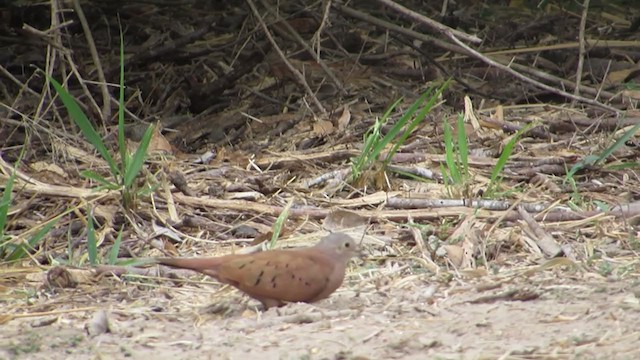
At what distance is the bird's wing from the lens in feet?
11.7

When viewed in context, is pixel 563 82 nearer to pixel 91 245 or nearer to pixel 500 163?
pixel 500 163

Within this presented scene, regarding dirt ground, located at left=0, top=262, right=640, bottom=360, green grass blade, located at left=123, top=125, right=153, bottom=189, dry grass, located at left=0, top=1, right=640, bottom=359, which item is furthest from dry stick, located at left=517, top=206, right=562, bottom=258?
green grass blade, located at left=123, top=125, right=153, bottom=189

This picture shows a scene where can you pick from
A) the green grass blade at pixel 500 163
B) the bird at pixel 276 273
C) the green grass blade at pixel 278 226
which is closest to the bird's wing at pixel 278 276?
the bird at pixel 276 273

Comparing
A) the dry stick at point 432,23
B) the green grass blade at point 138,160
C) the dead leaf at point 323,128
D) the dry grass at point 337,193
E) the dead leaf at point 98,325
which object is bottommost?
the dead leaf at point 323,128

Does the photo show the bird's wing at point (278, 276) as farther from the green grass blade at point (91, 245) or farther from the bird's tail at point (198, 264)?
the green grass blade at point (91, 245)

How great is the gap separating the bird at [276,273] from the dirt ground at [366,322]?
5 centimetres

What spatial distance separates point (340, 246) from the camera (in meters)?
3.70

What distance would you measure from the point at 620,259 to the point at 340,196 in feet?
4.50

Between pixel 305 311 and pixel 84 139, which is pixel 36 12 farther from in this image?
pixel 305 311

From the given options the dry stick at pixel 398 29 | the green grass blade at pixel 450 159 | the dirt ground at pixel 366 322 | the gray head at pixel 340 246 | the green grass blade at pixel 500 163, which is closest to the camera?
the dirt ground at pixel 366 322

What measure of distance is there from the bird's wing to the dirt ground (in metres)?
0.05

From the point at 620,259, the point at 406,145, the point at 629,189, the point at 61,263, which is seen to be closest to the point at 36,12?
the point at 406,145

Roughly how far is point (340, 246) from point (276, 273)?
245 mm

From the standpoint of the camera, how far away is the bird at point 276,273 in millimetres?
3557
